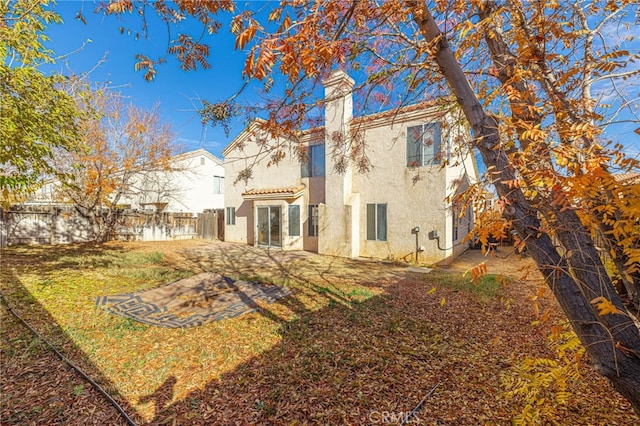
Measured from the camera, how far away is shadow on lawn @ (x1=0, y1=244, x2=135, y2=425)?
272cm

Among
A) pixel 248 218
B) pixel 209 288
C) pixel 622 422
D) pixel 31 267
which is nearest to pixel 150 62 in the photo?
pixel 209 288

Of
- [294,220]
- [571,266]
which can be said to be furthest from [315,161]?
[571,266]

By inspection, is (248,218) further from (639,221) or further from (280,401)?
(639,221)

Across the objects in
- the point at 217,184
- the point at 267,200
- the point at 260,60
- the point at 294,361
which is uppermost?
the point at 217,184

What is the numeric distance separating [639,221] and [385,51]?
12.1 ft

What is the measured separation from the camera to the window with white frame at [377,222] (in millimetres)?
11555

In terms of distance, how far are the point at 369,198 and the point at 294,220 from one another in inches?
161

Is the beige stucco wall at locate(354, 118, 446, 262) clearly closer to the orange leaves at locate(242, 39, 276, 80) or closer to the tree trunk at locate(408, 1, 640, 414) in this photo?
the tree trunk at locate(408, 1, 640, 414)

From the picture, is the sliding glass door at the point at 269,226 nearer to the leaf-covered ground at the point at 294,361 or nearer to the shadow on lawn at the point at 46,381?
the leaf-covered ground at the point at 294,361

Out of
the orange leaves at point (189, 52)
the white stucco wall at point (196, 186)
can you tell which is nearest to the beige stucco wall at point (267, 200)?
the white stucco wall at point (196, 186)

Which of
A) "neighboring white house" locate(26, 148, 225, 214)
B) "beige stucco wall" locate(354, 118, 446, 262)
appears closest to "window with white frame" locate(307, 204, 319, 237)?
"beige stucco wall" locate(354, 118, 446, 262)

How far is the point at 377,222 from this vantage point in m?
11.7

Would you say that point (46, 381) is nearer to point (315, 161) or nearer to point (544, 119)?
point (544, 119)

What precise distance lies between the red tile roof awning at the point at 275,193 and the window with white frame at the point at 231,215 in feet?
6.75
